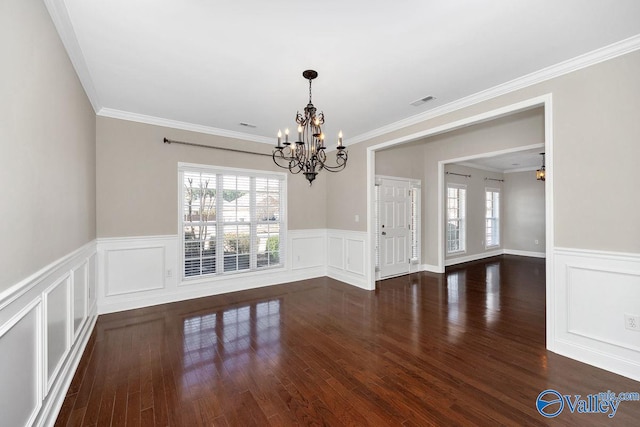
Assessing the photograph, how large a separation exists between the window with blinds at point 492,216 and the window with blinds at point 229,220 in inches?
252

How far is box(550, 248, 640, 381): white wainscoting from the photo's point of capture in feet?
7.47

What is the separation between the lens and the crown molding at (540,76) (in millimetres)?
2289

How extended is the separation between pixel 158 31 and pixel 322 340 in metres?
3.22

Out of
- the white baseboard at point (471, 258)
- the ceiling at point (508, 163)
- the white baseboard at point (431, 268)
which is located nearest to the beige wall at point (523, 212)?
the ceiling at point (508, 163)

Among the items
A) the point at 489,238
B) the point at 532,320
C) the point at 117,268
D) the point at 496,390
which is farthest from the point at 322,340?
the point at 489,238

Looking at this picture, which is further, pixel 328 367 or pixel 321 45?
pixel 328 367

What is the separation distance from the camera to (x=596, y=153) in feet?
7.99

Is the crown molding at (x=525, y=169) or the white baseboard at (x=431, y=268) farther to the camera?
the crown molding at (x=525, y=169)

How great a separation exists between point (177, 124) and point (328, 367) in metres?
4.04

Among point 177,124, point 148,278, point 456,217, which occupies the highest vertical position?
point 177,124

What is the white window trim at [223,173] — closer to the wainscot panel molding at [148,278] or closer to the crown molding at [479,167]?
the wainscot panel molding at [148,278]

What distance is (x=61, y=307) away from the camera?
2119 millimetres

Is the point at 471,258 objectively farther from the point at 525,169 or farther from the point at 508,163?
the point at 525,169

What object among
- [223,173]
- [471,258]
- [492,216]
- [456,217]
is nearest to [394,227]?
[456,217]
